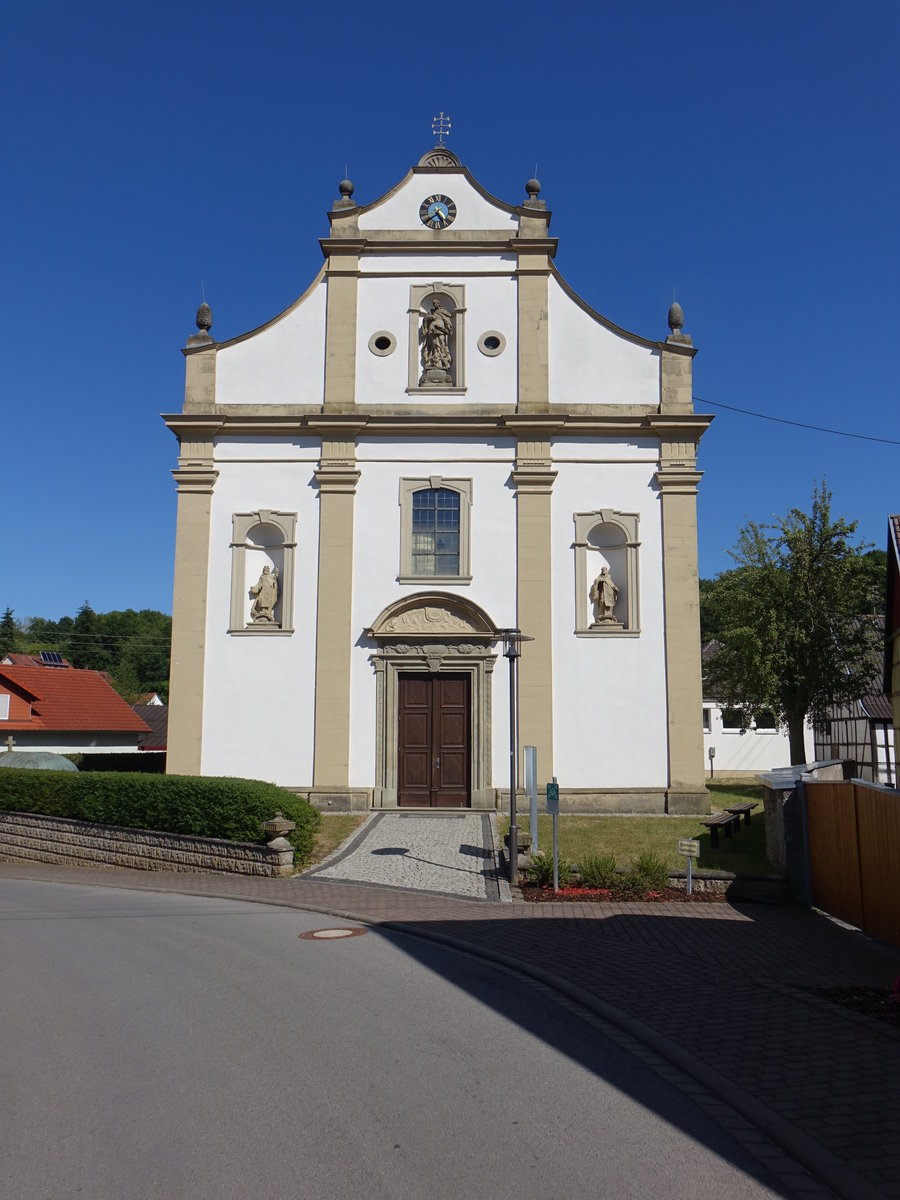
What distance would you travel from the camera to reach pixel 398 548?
22.3m

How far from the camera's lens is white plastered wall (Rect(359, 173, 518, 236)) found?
23.5 meters

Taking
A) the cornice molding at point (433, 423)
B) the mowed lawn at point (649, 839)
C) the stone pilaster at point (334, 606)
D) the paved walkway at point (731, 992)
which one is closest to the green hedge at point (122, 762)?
the stone pilaster at point (334, 606)

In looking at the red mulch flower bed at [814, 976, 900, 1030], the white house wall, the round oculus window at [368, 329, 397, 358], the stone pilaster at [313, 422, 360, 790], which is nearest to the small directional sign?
the red mulch flower bed at [814, 976, 900, 1030]

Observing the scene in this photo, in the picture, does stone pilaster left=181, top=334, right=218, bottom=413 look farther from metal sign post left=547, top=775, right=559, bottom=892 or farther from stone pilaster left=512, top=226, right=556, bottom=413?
metal sign post left=547, top=775, right=559, bottom=892

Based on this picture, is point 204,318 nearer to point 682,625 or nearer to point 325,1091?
point 682,625

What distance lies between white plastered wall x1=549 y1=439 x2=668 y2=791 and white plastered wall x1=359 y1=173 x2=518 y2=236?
6.78 meters

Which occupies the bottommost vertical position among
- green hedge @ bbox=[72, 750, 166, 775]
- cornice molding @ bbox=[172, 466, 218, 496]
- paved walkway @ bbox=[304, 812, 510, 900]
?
paved walkway @ bbox=[304, 812, 510, 900]

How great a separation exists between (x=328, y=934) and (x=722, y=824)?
852 centimetres

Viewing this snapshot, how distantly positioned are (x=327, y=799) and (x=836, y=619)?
1426 centimetres

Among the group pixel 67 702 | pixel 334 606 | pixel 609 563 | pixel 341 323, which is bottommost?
pixel 67 702

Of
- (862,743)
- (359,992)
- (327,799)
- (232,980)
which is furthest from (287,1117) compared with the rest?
(862,743)

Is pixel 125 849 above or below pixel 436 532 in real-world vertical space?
below

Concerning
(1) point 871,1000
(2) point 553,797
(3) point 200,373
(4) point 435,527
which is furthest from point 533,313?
(1) point 871,1000

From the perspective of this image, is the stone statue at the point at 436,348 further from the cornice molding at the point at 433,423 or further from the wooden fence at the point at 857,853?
the wooden fence at the point at 857,853
